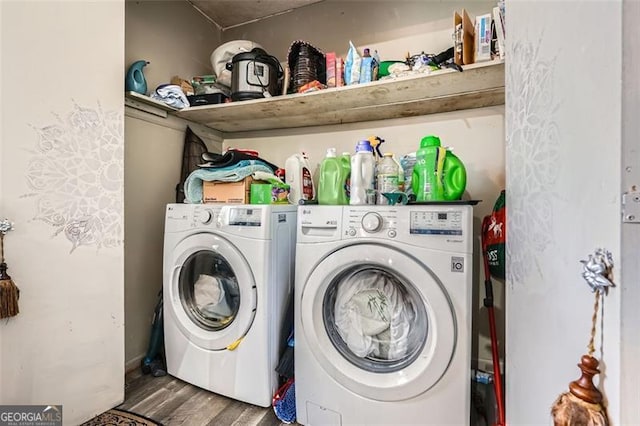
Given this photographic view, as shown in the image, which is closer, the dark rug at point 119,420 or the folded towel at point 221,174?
the dark rug at point 119,420

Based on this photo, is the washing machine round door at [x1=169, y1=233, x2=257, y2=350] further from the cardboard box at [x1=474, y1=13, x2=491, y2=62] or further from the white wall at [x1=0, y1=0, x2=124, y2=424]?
the cardboard box at [x1=474, y1=13, x2=491, y2=62]

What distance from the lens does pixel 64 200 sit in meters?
1.20

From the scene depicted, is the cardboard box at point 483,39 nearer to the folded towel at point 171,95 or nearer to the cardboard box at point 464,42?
the cardboard box at point 464,42

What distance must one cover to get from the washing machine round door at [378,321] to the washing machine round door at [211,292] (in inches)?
12.8

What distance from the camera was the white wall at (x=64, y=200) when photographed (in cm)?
106

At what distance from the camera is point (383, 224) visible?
45.1 inches

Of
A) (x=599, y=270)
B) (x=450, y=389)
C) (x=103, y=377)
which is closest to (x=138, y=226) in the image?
(x=103, y=377)

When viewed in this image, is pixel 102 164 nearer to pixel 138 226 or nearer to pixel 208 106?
pixel 138 226

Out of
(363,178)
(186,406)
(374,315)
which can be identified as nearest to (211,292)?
(186,406)

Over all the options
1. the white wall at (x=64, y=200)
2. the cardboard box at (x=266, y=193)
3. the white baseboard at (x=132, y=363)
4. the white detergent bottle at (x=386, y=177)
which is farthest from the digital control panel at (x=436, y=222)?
the white baseboard at (x=132, y=363)

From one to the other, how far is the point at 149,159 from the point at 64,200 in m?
0.69

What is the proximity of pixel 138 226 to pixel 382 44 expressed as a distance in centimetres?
189

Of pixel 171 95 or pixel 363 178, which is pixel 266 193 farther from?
pixel 171 95

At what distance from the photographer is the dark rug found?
1.27 meters
